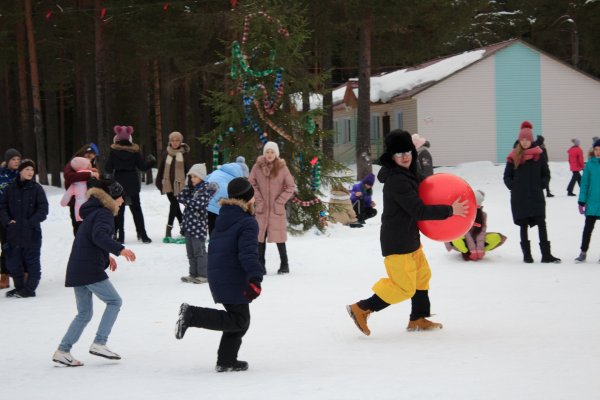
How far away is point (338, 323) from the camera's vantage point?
9.35 meters

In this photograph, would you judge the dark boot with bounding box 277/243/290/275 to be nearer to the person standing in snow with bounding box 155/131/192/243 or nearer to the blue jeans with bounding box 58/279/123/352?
the person standing in snow with bounding box 155/131/192/243

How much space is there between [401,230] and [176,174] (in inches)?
333

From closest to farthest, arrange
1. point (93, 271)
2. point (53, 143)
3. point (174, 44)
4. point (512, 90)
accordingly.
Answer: point (93, 271), point (174, 44), point (53, 143), point (512, 90)

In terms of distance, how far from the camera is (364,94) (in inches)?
1309

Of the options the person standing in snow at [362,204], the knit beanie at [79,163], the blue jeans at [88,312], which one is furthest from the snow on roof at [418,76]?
the blue jeans at [88,312]

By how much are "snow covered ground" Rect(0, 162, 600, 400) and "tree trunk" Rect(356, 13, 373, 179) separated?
1840 cm

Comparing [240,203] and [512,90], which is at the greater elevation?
[512,90]

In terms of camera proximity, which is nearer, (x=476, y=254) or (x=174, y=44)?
(x=476, y=254)

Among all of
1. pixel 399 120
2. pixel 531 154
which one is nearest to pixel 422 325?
pixel 531 154

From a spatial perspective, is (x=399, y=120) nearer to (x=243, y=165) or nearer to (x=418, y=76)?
(x=418, y=76)

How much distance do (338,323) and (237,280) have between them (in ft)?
7.79

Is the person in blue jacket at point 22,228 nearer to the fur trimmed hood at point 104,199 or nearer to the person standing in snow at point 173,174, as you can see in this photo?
the person standing in snow at point 173,174

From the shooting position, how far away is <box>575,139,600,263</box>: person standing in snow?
44.7 ft

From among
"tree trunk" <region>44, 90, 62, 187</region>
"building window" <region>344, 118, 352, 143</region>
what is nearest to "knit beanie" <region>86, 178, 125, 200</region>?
"tree trunk" <region>44, 90, 62, 187</region>
